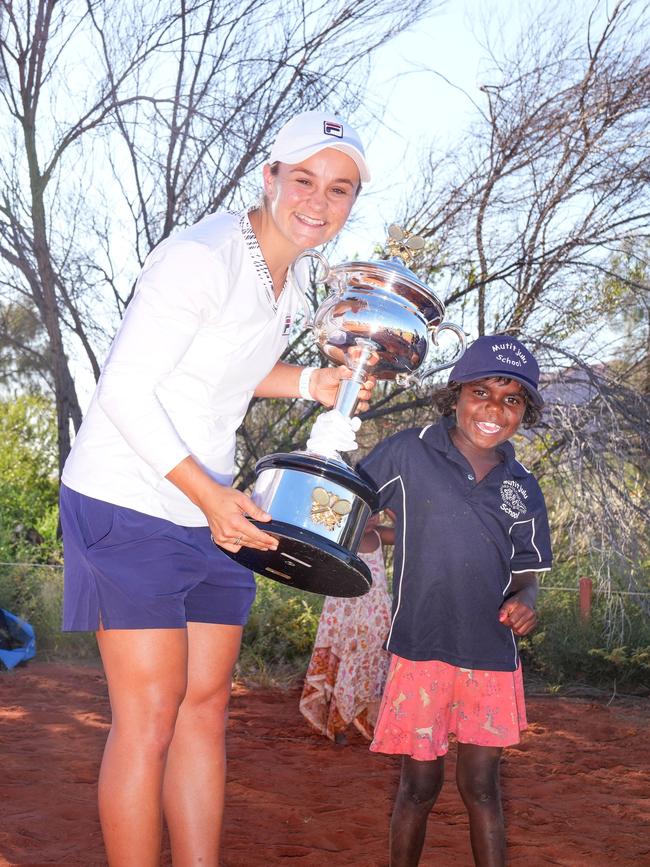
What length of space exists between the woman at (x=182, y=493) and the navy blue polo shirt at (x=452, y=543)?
63 cm

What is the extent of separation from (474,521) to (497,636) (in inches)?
A: 13.3

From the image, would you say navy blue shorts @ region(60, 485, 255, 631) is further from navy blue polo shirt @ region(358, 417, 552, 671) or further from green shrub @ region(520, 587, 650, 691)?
green shrub @ region(520, 587, 650, 691)

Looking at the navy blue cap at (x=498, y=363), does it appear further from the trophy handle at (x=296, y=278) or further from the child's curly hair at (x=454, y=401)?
the trophy handle at (x=296, y=278)

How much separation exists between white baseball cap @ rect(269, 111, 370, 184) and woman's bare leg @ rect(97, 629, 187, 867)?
1.12 m

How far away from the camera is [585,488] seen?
6.64m

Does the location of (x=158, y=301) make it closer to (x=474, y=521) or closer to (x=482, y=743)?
(x=474, y=521)

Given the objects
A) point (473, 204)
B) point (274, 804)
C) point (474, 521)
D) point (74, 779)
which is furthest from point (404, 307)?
point (473, 204)

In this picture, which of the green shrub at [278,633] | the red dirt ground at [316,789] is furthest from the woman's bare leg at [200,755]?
the green shrub at [278,633]

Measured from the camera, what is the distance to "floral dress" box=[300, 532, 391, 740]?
212 inches

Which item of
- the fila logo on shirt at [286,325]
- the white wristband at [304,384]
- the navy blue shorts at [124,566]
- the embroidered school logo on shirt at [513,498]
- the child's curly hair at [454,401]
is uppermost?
the child's curly hair at [454,401]

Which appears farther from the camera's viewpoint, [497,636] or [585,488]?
[585,488]

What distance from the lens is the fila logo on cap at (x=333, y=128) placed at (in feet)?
7.54

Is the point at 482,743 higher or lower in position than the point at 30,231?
lower

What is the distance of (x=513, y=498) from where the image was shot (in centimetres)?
298
